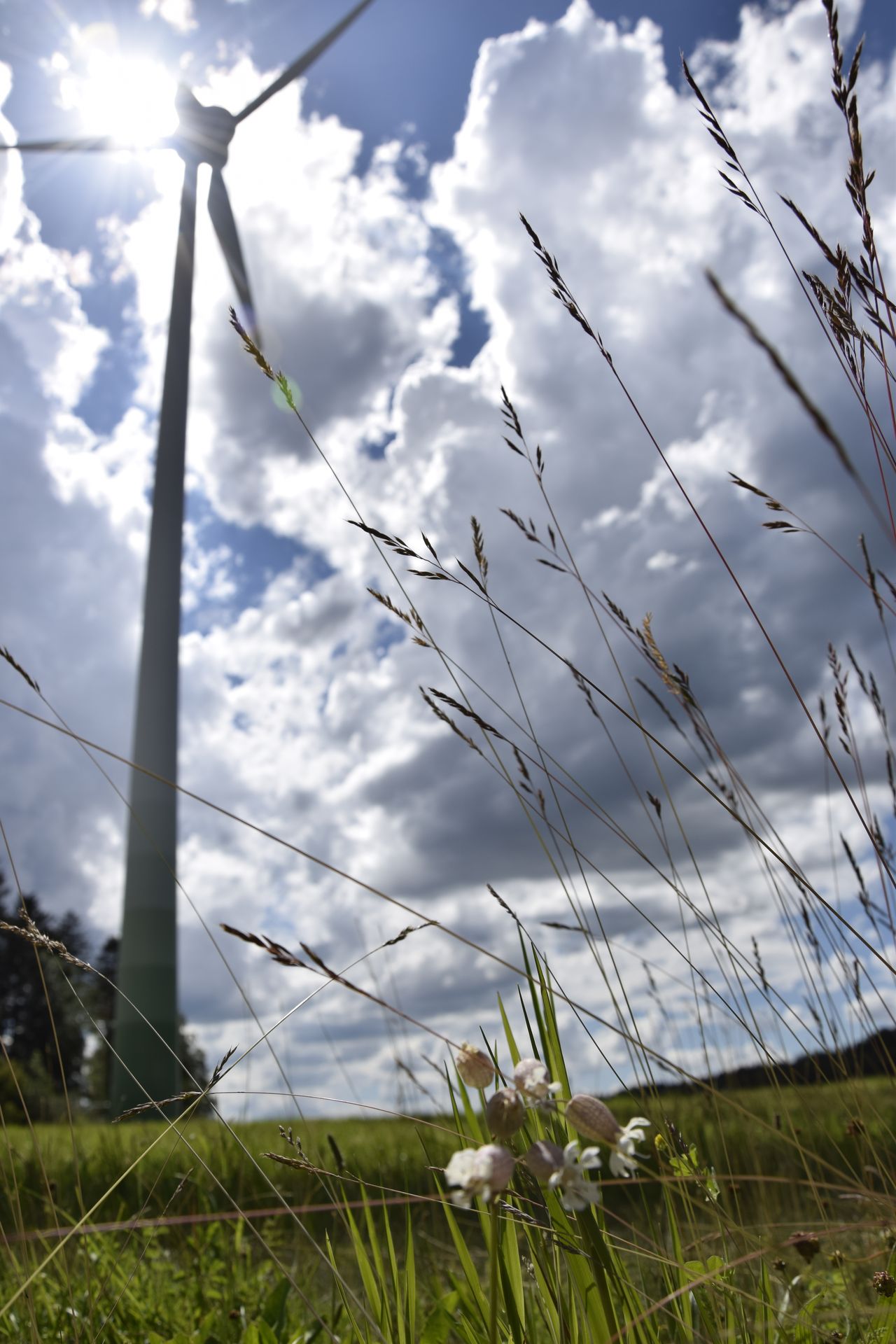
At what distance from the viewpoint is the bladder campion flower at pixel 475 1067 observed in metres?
1.05

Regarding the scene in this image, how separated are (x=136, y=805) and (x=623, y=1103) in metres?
Answer: 8.52

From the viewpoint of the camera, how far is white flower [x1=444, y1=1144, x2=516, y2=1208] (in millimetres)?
797

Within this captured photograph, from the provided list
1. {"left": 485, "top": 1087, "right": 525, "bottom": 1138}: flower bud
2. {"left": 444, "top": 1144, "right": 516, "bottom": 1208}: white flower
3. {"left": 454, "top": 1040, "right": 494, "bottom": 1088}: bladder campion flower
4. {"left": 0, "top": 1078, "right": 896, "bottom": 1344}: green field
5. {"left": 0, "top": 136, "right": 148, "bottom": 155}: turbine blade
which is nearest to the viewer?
{"left": 444, "top": 1144, "right": 516, "bottom": 1208}: white flower

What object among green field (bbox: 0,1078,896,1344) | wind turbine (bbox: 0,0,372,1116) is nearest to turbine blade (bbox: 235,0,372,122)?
wind turbine (bbox: 0,0,372,1116)

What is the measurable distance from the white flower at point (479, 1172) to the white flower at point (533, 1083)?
0.08m

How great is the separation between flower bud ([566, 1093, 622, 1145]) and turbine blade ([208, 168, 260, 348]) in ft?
41.0

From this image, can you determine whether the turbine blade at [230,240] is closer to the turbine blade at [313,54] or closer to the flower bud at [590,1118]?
the turbine blade at [313,54]

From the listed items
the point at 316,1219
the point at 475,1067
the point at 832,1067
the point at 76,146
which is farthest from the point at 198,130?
the point at 475,1067

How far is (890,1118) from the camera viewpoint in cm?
592

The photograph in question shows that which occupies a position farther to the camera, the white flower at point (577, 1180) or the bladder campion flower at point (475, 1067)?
the bladder campion flower at point (475, 1067)

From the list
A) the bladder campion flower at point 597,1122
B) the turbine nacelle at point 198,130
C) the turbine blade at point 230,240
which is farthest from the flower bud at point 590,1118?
the turbine nacelle at point 198,130

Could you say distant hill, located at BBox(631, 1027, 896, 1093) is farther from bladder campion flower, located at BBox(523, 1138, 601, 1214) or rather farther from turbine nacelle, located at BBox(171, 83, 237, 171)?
turbine nacelle, located at BBox(171, 83, 237, 171)

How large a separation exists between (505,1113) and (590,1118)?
95mm

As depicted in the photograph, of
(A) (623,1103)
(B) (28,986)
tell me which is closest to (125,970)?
Answer: (A) (623,1103)
